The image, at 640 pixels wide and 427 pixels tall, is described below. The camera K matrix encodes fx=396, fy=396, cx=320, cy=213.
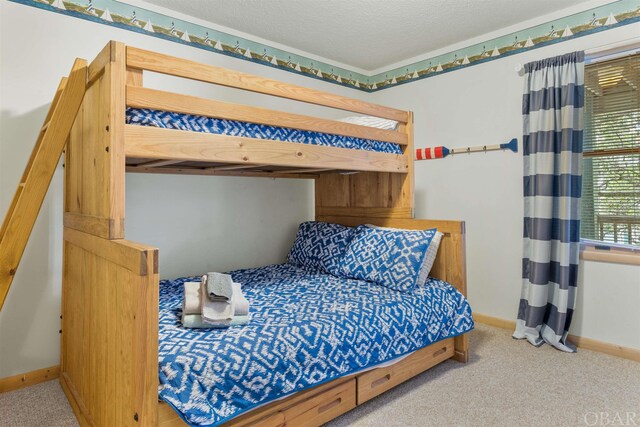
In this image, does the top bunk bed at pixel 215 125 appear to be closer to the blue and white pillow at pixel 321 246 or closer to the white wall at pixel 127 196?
the white wall at pixel 127 196

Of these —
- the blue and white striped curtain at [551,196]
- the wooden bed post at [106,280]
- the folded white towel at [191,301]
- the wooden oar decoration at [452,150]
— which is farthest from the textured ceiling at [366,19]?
the folded white towel at [191,301]

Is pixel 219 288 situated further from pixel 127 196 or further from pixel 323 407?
pixel 127 196

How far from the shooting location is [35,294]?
2.14 meters

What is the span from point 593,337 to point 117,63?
117 inches

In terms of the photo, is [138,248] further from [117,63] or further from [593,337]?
[593,337]

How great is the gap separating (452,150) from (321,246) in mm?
1369

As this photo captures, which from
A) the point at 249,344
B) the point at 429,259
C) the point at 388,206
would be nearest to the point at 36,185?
the point at 249,344

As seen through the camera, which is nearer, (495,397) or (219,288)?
(219,288)

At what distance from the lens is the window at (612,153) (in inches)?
94.3

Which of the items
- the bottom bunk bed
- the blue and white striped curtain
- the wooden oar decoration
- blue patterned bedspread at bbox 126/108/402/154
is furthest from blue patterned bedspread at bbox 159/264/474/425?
the wooden oar decoration

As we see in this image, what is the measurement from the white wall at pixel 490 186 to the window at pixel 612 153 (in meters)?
0.19

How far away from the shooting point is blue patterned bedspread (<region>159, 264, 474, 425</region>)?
1.28 metres

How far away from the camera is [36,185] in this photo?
1.53 metres

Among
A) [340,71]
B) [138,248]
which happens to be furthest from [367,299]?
[340,71]
